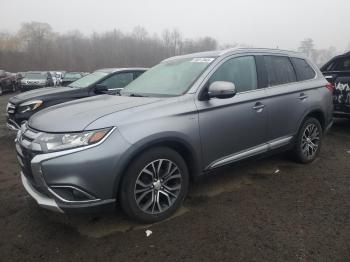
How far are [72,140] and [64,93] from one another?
4324 millimetres

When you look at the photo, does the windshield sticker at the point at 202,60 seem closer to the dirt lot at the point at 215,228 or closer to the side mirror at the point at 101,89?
the dirt lot at the point at 215,228

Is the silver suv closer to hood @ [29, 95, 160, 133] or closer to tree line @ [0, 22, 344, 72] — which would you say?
hood @ [29, 95, 160, 133]

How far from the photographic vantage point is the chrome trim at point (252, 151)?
12.8 ft

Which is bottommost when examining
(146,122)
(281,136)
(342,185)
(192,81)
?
(342,185)

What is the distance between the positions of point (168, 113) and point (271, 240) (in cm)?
154

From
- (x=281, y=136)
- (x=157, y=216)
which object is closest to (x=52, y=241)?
(x=157, y=216)

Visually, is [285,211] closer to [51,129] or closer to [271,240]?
[271,240]

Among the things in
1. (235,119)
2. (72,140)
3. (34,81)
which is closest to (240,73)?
(235,119)

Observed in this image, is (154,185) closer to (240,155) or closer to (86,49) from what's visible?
A: (240,155)

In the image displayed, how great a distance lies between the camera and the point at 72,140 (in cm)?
300

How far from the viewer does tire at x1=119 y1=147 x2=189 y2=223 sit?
320 centimetres

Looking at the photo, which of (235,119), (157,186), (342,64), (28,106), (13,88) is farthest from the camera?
(13,88)

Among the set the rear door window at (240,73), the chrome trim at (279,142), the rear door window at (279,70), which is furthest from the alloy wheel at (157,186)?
the rear door window at (279,70)

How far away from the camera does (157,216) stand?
3.47 metres
